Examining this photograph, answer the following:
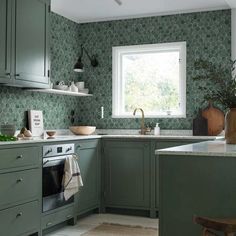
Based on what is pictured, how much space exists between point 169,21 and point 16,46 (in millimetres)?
2410

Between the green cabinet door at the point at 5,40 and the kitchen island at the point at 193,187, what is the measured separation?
2.04 metres

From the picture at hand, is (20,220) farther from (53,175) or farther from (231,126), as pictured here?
(231,126)

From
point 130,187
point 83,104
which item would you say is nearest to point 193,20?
point 83,104

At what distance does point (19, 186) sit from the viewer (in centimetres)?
363

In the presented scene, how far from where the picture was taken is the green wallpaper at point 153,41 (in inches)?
214

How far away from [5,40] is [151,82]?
2.52 meters

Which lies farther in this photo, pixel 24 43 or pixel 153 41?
pixel 153 41

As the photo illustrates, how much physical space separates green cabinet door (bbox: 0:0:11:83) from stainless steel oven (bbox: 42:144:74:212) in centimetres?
78

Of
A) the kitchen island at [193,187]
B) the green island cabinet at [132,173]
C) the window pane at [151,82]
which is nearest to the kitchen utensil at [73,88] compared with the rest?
the window pane at [151,82]

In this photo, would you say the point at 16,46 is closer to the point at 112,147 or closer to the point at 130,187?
the point at 112,147

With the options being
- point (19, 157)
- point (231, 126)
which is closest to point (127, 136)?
point (19, 157)

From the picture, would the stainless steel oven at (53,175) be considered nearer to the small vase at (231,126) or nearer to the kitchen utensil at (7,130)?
the kitchen utensil at (7,130)

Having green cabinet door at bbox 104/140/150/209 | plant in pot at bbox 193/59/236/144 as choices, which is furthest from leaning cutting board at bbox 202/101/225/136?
plant in pot at bbox 193/59/236/144

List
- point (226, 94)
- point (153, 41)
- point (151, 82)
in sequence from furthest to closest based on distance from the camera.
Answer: point (151, 82)
point (153, 41)
point (226, 94)
